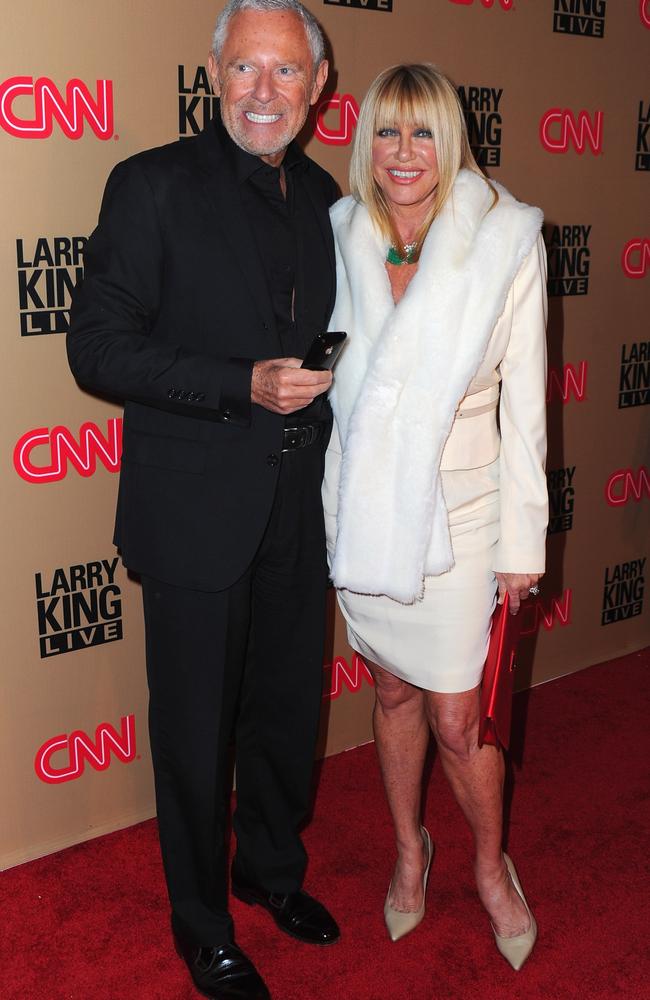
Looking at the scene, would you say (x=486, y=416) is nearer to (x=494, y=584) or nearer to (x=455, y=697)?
(x=494, y=584)

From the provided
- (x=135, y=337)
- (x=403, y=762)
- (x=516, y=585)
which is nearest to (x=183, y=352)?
(x=135, y=337)

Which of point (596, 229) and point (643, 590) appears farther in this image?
point (643, 590)

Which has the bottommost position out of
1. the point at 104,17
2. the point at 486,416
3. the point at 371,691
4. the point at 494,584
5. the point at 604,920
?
the point at 604,920

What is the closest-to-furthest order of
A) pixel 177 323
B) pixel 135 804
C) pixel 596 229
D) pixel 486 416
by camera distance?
pixel 177 323
pixel 486 416
pixel 135 804
pixel 596 229

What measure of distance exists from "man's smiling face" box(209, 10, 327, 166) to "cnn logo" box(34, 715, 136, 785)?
1.55 m

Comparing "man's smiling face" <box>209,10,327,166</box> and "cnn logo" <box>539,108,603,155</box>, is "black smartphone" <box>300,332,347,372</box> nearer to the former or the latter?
"man's smiling face" <box>209,10,327,166</box>

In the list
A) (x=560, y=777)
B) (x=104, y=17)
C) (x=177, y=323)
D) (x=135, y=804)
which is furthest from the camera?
(x=560, y=777)

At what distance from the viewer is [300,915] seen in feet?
8.29

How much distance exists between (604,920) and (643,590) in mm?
1795

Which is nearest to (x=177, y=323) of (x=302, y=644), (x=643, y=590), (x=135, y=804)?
(x=302, y=644)

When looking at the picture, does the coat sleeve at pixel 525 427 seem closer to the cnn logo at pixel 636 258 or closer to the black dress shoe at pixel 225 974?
the black dress shoe at pixel 225 974

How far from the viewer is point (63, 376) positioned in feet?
8.43

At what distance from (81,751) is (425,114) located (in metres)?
1.79

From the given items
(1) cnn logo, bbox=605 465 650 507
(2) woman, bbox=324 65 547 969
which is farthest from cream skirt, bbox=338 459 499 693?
(1) cnn logo, bbox=605 465 650 507
